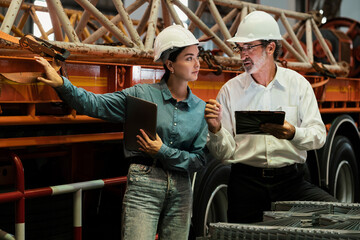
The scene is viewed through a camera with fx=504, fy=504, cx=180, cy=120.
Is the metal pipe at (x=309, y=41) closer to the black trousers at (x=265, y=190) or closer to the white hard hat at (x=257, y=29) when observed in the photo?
the white hard hat at (x=257, y=29)

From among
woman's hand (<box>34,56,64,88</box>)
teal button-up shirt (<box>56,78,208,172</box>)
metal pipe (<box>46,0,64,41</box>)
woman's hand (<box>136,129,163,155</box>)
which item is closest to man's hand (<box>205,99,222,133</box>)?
teal button-up shirt (<box>56,78,208,172</box>)

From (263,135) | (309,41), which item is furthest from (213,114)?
(309,41)

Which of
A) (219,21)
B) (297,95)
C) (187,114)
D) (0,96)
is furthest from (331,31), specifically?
(0,96)

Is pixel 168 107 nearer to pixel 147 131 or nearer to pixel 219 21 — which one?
pixel 147 131

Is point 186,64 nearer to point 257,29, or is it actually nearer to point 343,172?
point 257,29

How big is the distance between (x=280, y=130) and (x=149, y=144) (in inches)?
32.0

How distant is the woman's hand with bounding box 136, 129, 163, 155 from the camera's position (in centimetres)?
267

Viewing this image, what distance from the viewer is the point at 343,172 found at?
606 centimetres

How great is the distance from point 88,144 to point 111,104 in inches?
43.2

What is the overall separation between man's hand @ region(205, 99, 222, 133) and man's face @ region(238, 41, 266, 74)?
0.56 meters

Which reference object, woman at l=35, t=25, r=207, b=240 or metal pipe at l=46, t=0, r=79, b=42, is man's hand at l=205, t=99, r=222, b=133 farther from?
metal pipe at l=46, t=0, r=79, b=42

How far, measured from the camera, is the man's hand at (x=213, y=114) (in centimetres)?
286

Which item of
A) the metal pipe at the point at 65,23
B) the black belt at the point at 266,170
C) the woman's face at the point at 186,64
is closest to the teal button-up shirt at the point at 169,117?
the woman's face at the point at 186,64

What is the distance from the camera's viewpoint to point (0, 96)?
277 cm
